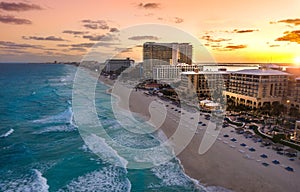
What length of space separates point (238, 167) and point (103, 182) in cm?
1194

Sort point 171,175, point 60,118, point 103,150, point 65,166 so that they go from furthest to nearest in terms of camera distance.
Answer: point 60,118 < point 103,150 < point 65,166 < point 171,175

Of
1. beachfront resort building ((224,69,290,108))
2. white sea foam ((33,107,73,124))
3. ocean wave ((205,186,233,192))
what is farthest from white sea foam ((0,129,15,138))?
beachfront resort building ((224,69,290,108))

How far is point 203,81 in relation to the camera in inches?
2805

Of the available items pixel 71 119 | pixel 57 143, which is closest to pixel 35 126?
pixel 71 119

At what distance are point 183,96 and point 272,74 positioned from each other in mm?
20608

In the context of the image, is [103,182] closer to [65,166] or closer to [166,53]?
[65,166]

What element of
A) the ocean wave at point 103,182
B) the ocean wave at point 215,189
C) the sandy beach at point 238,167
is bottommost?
the ocean wave at point 103,182

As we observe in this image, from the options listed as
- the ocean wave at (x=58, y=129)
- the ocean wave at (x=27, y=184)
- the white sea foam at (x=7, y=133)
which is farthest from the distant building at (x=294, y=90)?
the white sea foam at (x=7, y=133)

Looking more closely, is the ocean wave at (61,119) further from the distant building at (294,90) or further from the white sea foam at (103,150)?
the distant building at (294,90)

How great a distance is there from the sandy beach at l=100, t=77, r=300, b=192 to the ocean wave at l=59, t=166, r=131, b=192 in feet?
18.9

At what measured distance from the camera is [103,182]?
21562 mm

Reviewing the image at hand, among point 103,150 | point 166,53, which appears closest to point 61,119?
point 103,150

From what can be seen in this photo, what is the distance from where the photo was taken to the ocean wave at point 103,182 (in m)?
20.4

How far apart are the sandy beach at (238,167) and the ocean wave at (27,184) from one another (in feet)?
39.3
